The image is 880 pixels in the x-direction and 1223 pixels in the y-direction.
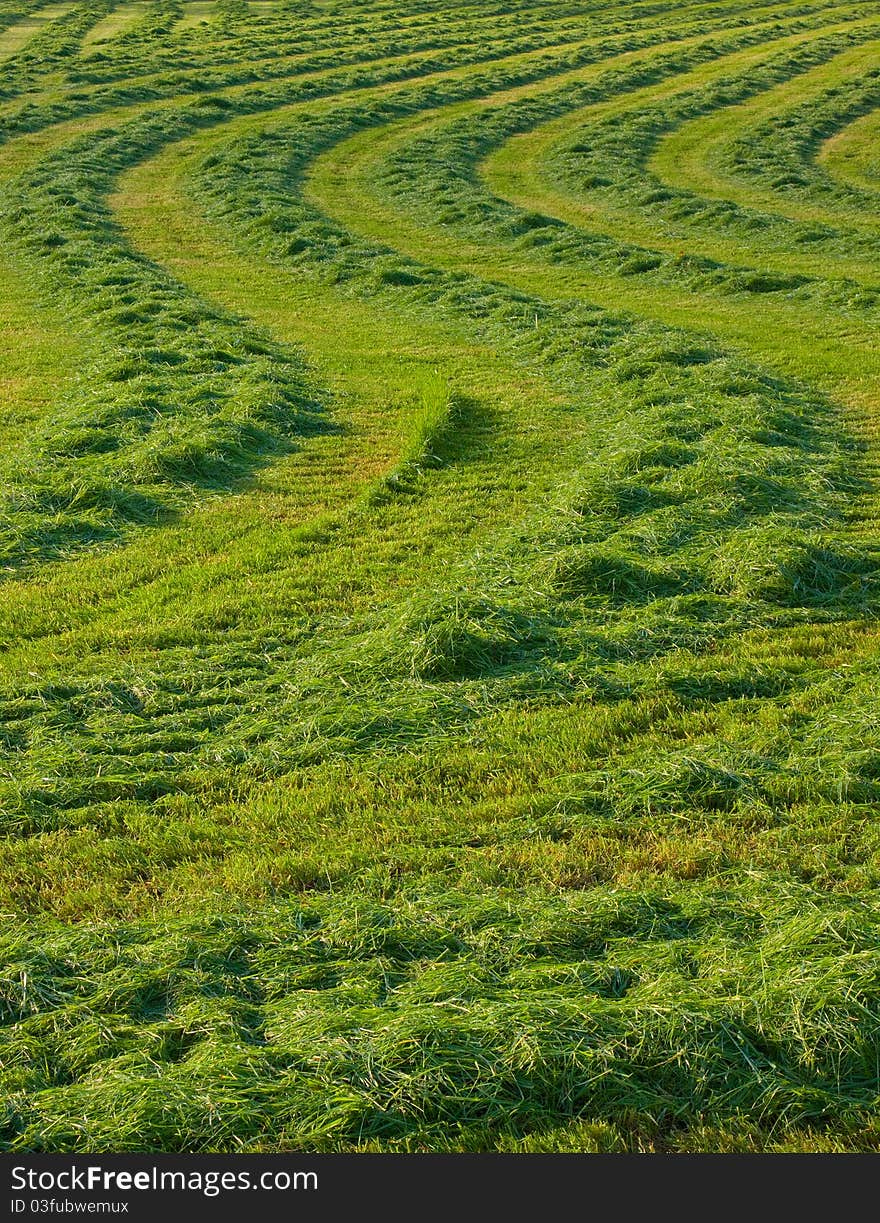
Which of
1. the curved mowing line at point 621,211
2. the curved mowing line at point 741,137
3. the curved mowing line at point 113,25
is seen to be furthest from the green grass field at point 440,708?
→ the curved mowing line at point 113,25

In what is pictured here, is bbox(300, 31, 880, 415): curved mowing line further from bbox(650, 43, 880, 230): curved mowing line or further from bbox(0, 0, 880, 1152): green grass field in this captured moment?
bbox(650, 43, 880, 230): curved mowing line

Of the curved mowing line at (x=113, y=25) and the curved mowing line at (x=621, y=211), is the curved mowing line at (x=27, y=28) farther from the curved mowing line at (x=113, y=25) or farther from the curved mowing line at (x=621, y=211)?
the curved mowing line at (x=621, y=211)

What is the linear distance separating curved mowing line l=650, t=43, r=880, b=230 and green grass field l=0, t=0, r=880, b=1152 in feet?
23.7

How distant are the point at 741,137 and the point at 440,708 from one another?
3108 cm

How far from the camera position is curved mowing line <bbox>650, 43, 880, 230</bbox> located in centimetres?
2583

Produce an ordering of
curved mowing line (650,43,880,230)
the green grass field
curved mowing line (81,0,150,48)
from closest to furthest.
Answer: the green grass field < curved mowing line (650,43,880,230) < curved mowing line (81,0,150,48)

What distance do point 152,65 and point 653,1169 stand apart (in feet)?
150

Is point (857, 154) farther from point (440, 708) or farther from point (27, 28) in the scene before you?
point (27, 28)

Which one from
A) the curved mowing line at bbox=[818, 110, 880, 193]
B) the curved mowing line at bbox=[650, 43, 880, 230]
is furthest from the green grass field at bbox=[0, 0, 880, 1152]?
the curved mowing line at bbox=[818, 110, 880, 193]

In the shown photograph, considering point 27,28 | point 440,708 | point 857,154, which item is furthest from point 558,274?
point 27,28

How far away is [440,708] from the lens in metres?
6.66

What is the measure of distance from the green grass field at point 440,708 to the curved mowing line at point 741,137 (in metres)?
7.21

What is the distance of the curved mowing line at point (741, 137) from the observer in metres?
25.8

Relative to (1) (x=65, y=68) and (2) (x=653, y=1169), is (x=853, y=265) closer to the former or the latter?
(2) (x=653, y=1169)
